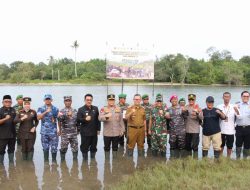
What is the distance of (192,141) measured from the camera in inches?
333

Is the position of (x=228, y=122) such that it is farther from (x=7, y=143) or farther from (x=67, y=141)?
(x=7, y=143)

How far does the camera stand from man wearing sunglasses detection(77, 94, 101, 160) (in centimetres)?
814

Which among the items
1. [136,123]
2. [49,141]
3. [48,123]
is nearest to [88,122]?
[48,123]

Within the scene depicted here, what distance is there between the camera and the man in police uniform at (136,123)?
8492mm

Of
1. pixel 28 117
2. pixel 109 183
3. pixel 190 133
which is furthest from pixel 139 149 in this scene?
pixel 28 117

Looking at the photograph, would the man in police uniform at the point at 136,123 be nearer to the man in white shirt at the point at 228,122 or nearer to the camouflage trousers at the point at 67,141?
the camouflage trousers at the point at 67,141

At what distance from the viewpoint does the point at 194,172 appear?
6.96 meters

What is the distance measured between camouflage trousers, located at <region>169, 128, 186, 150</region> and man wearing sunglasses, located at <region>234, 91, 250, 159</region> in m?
1.38

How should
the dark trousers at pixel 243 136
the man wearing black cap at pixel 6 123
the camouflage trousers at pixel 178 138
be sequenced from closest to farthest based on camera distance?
the man wearing black cap at pixel 6 123, the dark trousers at pixel 243 136, the camouflage trousers at pixel 178 138

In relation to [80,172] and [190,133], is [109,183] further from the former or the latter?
[190,133]

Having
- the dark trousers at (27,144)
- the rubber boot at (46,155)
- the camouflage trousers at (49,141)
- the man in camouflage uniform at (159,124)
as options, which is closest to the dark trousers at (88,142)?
the camouflage trousers at (49,141)

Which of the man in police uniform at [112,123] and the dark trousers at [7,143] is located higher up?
the man in police uniform at [112,123]

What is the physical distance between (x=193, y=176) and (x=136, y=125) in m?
2.41

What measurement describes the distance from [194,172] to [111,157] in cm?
288
